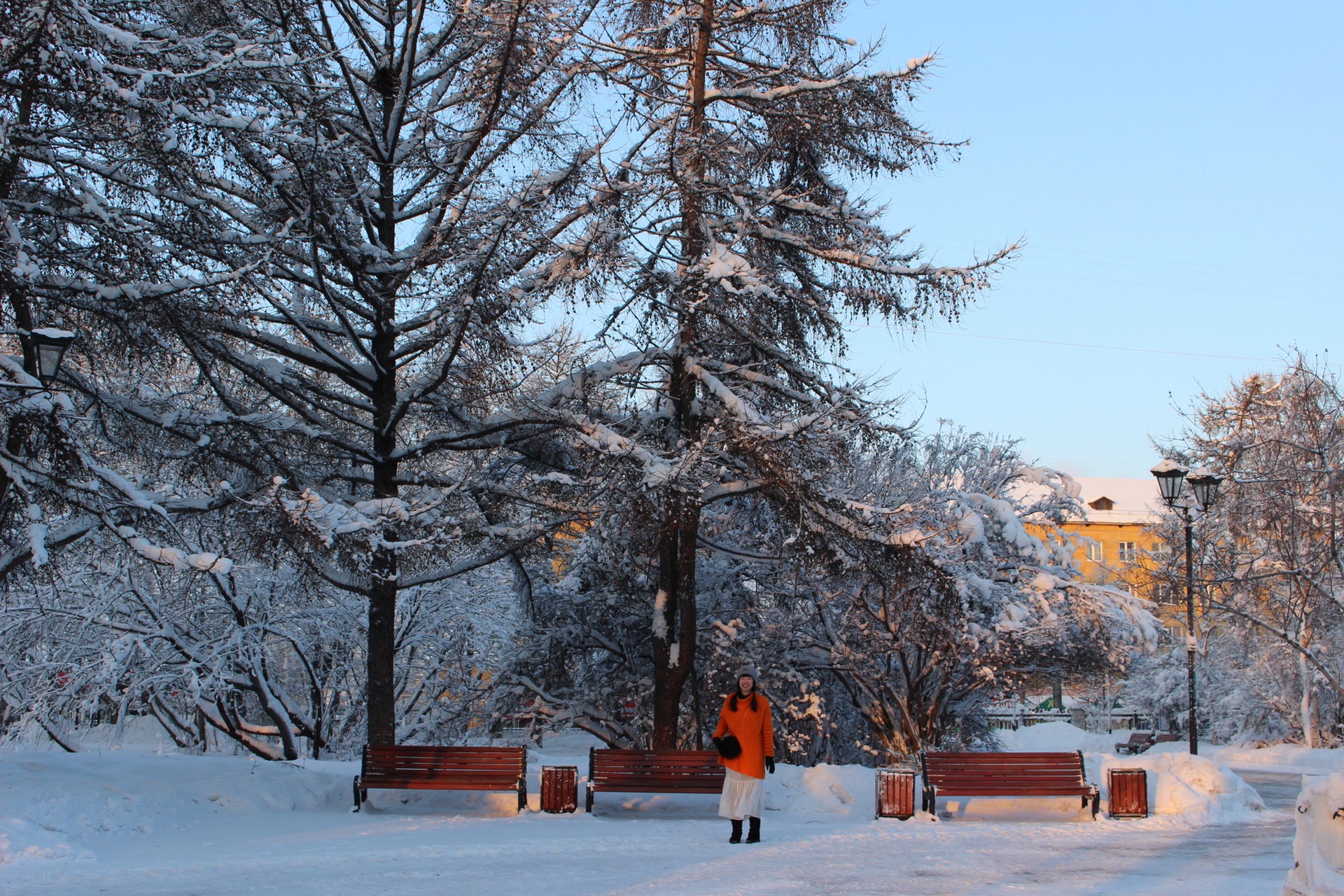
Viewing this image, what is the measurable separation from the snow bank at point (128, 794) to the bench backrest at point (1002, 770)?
21.0ft

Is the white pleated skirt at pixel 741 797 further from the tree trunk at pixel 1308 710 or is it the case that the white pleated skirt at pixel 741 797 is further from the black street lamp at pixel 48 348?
the tree trunk at pixel 1308 710

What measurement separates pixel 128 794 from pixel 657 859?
4.87 metres

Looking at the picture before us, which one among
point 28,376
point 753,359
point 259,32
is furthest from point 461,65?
point 28,376

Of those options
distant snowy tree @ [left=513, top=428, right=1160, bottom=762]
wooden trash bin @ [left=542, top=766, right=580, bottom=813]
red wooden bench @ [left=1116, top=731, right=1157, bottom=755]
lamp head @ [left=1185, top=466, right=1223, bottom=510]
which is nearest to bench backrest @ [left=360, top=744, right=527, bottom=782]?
wooden trash bin @ [left=542, top=766, right=580, bottom=813]

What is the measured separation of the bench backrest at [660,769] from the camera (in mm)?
11719

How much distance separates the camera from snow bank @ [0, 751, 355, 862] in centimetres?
878

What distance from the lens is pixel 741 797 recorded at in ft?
32.9

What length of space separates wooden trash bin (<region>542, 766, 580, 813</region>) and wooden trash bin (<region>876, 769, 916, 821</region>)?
10.5 ft

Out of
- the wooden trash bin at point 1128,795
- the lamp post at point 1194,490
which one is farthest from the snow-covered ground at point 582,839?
the lamp post at point 1194,490

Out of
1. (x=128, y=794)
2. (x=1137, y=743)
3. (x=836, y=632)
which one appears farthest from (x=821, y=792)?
(x=1137, y=743)

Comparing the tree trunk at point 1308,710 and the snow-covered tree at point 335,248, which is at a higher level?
the snow-covered tree at point 335,248

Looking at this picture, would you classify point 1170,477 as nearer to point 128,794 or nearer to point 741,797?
point 741,797

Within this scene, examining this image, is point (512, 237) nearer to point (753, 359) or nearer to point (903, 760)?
point (753, 359)

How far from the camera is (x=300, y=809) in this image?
11789mm
